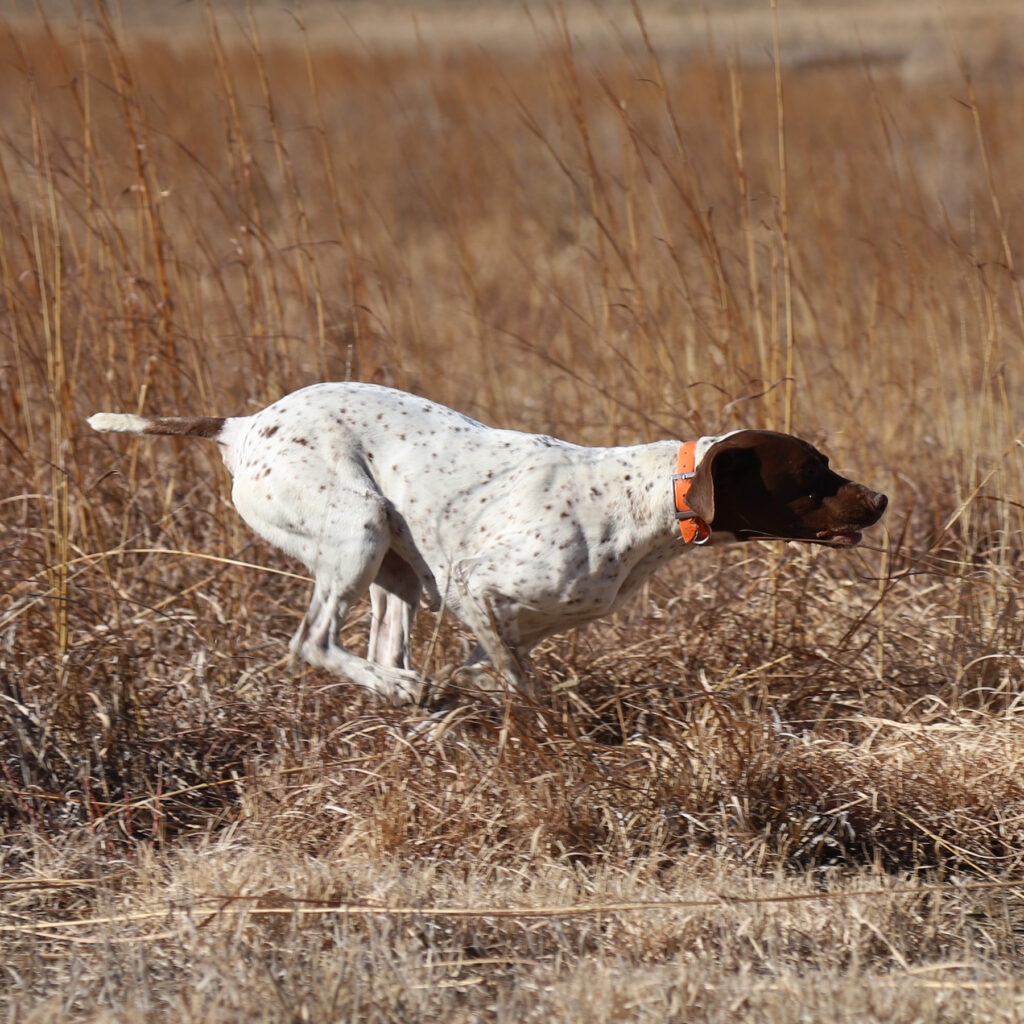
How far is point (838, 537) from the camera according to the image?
307 centimetres

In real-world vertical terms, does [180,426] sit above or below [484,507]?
above

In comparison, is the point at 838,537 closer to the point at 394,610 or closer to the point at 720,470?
the point at 720,470

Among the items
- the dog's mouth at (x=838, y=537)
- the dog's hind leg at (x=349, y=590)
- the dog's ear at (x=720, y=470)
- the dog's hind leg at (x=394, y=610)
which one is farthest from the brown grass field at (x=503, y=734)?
the dog's ear at (x=720, y=470)

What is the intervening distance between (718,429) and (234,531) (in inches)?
58.9

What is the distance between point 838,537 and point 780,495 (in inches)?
7.2

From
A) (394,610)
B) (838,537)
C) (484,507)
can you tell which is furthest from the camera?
(394,610)

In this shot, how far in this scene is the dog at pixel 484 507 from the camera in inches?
119

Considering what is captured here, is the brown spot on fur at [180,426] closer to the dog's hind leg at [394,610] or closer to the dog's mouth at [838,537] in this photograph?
the dog's hind leg at [394,610]

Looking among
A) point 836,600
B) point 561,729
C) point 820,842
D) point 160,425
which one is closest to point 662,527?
point 561,729

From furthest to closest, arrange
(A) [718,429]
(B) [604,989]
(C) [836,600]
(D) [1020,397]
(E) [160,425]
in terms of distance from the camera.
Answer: (D) [1020,397]
(A) [718,429]
(C) [836,600]
(E) [160,425]
(B) [604,989]

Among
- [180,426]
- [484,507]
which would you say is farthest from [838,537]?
[180,426]

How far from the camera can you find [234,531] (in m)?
4.08

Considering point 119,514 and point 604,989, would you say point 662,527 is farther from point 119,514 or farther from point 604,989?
point 119,514

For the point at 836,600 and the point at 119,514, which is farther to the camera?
the point at 119,514
